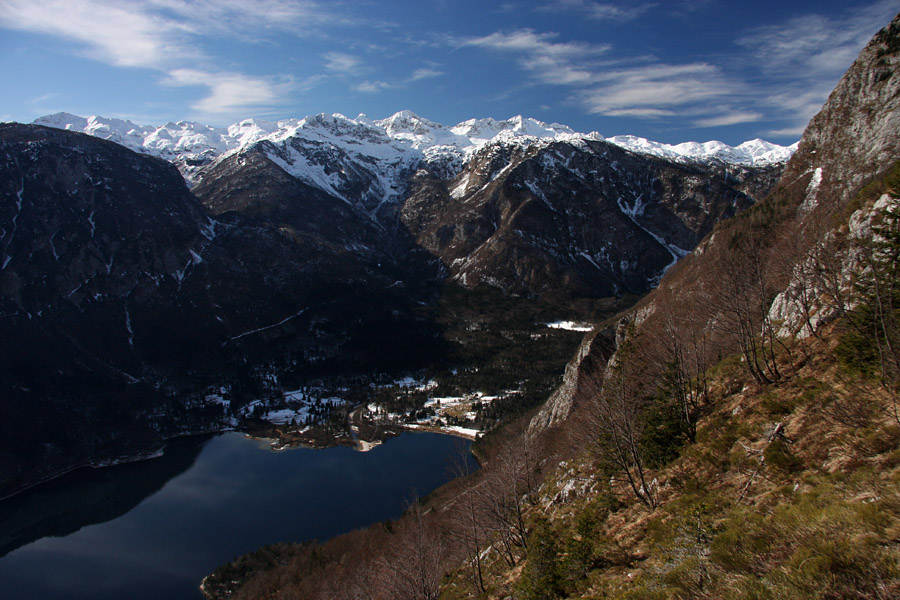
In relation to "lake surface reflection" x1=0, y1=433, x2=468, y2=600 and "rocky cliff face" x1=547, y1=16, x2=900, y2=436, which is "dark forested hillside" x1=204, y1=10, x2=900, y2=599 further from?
"lake surface reflection" x1=0, y1=433, x2=468, y2=600

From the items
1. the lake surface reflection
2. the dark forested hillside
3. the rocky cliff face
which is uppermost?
the rocky cliff face

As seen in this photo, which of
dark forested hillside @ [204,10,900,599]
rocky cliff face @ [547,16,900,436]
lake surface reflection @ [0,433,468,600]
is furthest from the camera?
lake surface reflection @ [0,433,468,600]

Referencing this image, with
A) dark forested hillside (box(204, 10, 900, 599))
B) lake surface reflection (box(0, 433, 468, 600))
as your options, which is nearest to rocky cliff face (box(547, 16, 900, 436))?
dark forested hillside (box(204, 10, 900, 599))

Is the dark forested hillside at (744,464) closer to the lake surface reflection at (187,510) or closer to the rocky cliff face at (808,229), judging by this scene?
the rocky cliff face at (808,229)

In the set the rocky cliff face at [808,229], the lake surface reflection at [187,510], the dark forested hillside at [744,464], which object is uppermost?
the rocky cliff face at [808,229]

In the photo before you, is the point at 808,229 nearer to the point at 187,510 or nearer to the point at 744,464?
the point at 744,464

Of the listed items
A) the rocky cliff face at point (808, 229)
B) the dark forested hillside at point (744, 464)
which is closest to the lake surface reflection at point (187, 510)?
the dark forested hillside at point (744, 464)

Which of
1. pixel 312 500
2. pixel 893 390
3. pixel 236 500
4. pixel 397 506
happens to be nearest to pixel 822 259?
pixel 893 390

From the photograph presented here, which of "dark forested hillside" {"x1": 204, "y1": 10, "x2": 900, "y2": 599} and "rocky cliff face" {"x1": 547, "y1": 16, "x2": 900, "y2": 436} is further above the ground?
"rocky cliff face" {"x1": 547, "y1": 16, "x2": 900, "y2": 436}
